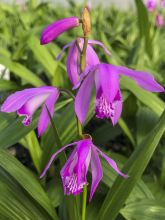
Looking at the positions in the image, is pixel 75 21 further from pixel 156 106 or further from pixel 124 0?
pixel 124 0

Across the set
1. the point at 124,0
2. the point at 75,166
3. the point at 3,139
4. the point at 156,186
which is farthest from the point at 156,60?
the point at 124,0

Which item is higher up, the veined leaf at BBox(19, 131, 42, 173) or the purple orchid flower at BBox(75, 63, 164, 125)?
the purple orchid flower at BBox(75, 63, 164, 125)

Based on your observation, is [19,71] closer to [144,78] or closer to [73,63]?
[73,63]

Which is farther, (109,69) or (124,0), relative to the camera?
(124,0)

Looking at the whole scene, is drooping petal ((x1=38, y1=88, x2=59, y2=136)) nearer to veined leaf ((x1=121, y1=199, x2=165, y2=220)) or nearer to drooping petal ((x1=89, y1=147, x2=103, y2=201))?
drooping petal ((x1=89, y1=147, x2=103, y2=201))

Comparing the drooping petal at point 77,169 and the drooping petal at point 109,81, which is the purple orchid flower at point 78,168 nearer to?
the drooping petal at point 77,169

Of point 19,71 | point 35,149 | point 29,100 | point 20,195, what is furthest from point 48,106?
point 19,71

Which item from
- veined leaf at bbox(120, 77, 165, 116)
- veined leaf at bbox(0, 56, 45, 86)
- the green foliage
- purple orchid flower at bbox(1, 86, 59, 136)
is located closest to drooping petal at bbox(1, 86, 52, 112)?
purple orchid flower at bbox(1, 86, 59, 136)
